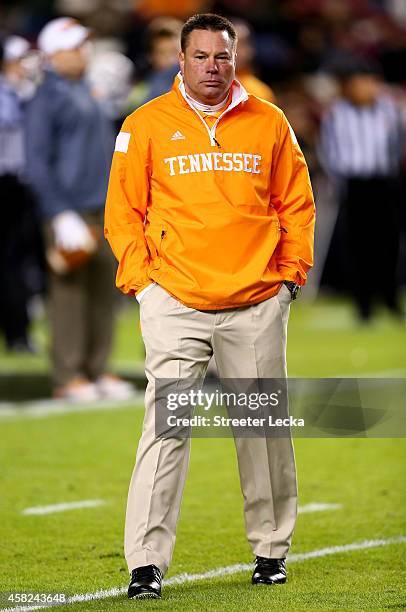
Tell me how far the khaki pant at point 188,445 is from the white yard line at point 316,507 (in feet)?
4.48

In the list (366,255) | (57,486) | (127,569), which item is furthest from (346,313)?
(127,569)

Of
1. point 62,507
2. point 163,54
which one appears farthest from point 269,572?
point 163,54

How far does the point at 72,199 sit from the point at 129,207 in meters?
4.68

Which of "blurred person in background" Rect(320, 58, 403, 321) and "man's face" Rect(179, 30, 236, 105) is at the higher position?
"man's face" Rect(179, 30, 236, 105)

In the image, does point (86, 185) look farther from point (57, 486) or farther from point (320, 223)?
point (320, 223)

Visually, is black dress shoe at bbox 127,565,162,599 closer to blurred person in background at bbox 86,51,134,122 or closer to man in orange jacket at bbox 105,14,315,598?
man in orange jacket at bbox 105,14,315,598

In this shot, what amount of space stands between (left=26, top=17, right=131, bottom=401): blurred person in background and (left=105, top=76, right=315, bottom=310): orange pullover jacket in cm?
441

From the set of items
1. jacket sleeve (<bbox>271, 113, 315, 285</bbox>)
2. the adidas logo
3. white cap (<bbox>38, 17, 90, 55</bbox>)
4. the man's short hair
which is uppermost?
the man's short hair

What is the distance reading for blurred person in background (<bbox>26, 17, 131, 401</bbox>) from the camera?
386 inches

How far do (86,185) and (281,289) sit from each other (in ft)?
15.7

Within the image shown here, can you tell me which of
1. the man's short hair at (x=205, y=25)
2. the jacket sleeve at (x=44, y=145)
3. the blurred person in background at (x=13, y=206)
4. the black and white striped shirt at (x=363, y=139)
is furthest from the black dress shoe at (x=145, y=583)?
the black and white striped shirt at (x=363, y=139)

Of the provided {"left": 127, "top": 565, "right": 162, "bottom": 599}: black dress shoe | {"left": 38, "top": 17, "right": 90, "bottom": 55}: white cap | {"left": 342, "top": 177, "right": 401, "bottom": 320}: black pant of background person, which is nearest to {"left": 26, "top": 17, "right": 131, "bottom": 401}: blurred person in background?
{"left": 38, "top": 17, "right": 90, "bottom": 55}: white cap

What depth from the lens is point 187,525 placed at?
21.5 ft

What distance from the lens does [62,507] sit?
22.7ft
